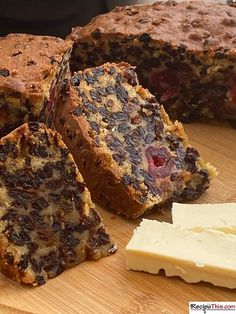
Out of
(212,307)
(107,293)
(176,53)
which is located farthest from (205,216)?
(176,53)

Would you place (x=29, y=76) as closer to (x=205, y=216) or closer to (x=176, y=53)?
(x=176, y=53)

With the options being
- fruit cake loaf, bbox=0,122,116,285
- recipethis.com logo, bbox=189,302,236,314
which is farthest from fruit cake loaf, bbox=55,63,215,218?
recipethis.com logo, bbox=189,302,236,314

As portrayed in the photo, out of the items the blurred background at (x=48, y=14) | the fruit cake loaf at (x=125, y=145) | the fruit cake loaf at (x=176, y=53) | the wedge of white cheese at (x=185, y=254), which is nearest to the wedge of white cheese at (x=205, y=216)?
the wedge of white cheese at (x=185, y=254)

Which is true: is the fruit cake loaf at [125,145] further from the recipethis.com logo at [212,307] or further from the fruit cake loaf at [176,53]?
the recipethis.com logo at [212,307]

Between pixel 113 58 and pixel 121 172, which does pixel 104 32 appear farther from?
pixel 121 172

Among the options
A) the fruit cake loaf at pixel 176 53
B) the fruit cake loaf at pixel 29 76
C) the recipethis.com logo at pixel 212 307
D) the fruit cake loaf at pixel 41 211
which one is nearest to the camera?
the recipethis.com logo at pixel 212 307

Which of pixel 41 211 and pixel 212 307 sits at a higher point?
pixel 41 211

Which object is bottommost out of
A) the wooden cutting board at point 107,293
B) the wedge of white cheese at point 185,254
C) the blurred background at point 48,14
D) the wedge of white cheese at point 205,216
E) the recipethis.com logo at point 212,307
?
the wooden cutting board at point 107,293
